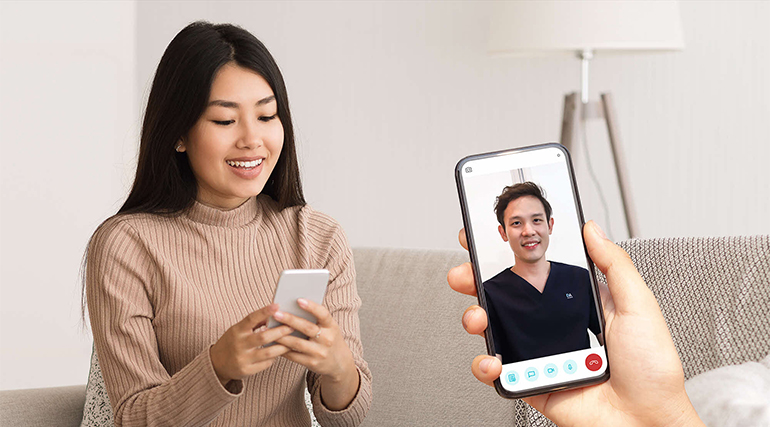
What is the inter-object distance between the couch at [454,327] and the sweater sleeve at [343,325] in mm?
165

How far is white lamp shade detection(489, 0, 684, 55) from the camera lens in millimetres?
1980

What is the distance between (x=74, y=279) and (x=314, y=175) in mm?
975

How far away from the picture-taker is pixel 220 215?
1133 mm

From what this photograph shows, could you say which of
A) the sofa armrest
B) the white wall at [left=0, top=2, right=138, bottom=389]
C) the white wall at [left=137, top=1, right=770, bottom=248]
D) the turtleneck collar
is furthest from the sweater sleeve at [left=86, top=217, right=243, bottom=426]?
the white wall at [left=137, top=1, right=770, bottom=248]

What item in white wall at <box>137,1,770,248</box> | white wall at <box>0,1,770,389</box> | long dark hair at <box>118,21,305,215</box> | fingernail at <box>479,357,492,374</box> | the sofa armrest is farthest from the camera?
white wall at <box>137,1,770,248</box>

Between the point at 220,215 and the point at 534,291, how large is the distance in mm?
526

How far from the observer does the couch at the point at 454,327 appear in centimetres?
100

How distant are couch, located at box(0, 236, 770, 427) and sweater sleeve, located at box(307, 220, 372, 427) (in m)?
0.17

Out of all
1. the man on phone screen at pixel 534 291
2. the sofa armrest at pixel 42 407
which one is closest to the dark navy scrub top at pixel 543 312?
the man on phone screen at pixel 534 291

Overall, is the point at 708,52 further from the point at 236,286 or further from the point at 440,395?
the point at 236,286

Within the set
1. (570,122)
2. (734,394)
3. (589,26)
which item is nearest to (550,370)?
(734,394)

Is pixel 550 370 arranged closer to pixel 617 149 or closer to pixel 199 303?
pixel 199 303

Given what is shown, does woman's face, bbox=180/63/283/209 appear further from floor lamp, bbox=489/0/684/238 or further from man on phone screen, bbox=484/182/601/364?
floor lamp, bbox=489/0/684/238

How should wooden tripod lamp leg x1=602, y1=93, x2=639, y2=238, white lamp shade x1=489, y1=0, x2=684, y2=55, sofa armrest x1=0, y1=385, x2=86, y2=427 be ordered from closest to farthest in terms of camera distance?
sofa armrest x1=0, y1=385, x2=86, y2=427
white lamp shade x1=489, y1=0, x2=684, y2=55
wooden tripod lamp leg x1=602, y1=93, x2=639, y2=238
